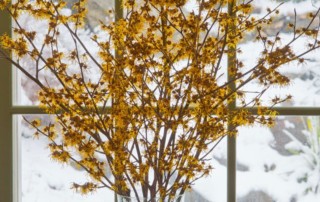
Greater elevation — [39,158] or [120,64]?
[120,64]

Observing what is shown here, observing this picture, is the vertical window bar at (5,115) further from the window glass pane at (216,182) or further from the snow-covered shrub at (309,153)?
the snow-covered shrub at (309,153)

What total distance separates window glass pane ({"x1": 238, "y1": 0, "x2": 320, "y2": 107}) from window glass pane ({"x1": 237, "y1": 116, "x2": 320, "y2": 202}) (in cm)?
11

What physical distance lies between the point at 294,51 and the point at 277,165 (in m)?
0.37

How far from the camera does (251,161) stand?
5.86 ft

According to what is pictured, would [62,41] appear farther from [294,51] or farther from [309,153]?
[309,153]

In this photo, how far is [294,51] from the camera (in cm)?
172

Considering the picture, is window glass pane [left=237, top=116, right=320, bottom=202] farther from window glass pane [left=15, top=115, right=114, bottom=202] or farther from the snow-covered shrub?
window glass pane [left=15, top=115, right=114, bottom=202]

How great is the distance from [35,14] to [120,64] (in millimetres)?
233

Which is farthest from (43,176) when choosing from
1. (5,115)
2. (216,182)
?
(216,182)

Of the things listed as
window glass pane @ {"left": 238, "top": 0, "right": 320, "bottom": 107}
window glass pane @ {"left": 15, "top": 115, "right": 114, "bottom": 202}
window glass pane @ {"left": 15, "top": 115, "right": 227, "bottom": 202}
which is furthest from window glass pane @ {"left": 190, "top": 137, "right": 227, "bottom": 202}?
window glass pane @ {"left": 15, "top": 115, "right": 114, "bottom": 202}

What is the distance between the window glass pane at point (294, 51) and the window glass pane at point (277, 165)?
0.11 metres

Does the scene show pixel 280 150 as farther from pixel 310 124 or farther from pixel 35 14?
pixel 35 14

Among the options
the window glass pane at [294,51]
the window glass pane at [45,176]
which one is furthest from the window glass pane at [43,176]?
the window glass pane at [294,51]

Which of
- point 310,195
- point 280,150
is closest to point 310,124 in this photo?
point 280,150
